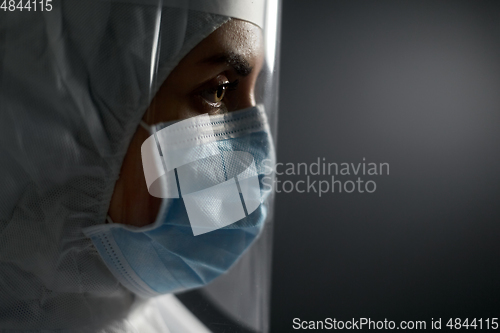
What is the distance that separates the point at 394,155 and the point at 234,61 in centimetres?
137

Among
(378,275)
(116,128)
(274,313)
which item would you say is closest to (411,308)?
(378,275)

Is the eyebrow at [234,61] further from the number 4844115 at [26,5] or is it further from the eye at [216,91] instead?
the number 4844115 at [26,5]

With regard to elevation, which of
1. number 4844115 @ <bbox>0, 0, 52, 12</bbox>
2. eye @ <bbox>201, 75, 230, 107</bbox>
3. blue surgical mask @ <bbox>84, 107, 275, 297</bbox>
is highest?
number 4844115 @ <bbox>0, 0, 52, 12</bbox>

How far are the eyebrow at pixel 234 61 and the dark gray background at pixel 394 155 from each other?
1.26 metres

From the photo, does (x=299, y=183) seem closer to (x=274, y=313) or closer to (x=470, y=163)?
(x=274, y=313)

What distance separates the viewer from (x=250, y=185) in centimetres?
68

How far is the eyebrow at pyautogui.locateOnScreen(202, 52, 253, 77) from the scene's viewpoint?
60cm

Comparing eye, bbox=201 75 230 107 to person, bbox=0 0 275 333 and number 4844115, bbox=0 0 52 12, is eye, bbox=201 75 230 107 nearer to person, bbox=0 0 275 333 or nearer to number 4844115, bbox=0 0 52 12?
person, bbox=0 0 275 333

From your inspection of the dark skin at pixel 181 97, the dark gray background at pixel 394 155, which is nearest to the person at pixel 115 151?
the dark skin at pixel 181 97

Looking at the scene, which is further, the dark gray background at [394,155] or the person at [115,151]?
the dark gray background at [394,155]

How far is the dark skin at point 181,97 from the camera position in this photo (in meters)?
0.59

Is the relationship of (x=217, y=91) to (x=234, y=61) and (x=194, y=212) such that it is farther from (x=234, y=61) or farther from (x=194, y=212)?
(x=194, y=212)

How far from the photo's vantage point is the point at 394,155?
180 cm

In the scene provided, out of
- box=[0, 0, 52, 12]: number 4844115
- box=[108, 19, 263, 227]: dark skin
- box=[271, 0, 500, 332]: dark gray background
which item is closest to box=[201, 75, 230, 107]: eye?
box=[108, 19, 263, 227]: dark skin
